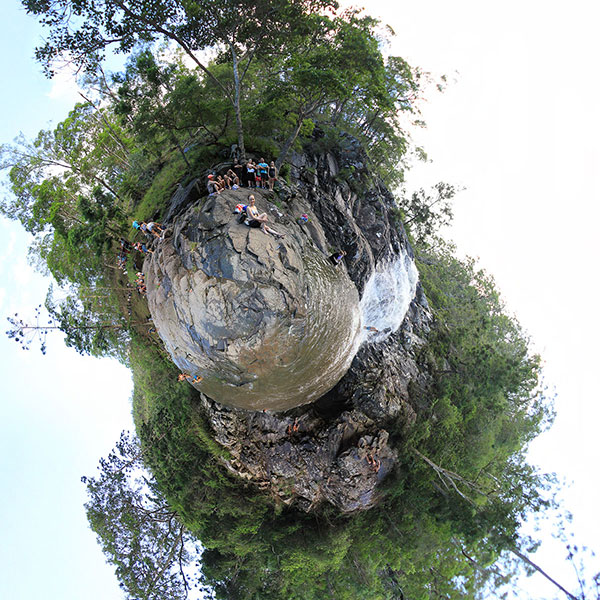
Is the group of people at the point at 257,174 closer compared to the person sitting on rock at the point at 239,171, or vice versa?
the group of people at the point at 257,174

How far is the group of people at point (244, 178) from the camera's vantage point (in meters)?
13.4

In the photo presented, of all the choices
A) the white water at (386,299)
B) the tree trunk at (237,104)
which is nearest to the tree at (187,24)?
the tree trunk at (237,104)

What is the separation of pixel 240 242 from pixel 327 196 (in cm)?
670

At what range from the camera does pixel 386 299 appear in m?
17.7

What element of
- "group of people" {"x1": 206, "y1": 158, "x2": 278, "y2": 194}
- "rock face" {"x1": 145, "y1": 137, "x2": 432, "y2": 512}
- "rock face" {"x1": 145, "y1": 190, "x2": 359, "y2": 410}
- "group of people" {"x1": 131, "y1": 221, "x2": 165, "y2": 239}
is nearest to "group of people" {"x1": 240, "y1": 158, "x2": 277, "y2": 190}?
"group of people" {"x1": 206, "y1": 158, "x2": 278, "y2": 194}

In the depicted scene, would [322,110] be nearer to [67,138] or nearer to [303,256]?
[303,256]

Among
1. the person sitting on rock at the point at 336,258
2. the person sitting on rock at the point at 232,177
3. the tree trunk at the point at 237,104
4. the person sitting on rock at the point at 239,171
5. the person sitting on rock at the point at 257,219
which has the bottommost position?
the person sitting on rock at the point at 257,219

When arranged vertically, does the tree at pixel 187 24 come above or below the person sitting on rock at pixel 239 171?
above

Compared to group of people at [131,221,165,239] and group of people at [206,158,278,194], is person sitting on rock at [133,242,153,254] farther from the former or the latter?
group of people at [206,158,278,194]

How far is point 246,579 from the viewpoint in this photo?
51.8 ft

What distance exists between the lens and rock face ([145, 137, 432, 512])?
11414mm

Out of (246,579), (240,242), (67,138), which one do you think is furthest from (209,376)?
(67,138)

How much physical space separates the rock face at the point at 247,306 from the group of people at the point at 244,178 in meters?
0.75

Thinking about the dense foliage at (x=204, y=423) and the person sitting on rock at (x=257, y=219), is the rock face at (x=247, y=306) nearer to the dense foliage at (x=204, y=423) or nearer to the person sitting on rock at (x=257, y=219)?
the person sitting on rock at (x=257, y=219)
